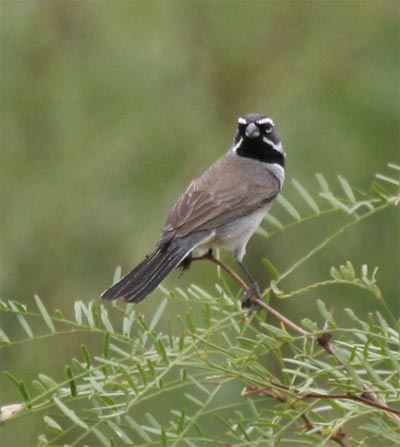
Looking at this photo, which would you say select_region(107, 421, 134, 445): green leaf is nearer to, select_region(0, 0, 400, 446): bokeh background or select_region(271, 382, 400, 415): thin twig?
select_region(271, 382, 400, 415): thin twig

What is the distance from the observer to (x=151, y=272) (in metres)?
3.48

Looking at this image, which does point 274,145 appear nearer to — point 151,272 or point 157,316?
point 151,272

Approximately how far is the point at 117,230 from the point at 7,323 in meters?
0.88

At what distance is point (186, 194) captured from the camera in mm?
4477

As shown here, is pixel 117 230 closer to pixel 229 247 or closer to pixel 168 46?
pixel 168 46

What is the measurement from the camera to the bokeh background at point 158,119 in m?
5.75

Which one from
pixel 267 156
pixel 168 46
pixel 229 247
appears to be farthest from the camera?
pixel 168 46

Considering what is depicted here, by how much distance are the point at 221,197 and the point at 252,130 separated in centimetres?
40

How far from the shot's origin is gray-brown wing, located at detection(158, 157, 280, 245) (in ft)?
13.8

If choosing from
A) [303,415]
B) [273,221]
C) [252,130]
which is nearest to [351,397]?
[303,415]

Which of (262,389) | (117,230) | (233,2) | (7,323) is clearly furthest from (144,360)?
(233,2)

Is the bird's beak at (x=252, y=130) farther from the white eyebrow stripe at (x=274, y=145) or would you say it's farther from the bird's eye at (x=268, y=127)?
the white eyebrow stripe at (x=274, y=145)

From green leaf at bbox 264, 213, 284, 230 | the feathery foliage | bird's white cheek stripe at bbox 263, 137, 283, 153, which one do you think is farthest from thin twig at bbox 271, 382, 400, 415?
bird's white cheek stripe at bbox 263, 137, 283, 153

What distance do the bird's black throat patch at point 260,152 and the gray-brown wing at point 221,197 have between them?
6 centimetres
